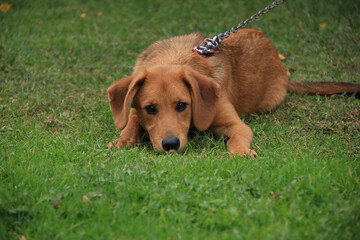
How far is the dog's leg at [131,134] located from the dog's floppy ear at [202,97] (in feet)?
2.65

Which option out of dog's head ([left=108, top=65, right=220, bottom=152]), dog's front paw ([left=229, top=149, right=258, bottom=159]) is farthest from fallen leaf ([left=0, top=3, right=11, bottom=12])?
dog's front paw ([left=229, top=149, right=258, bottom=159])

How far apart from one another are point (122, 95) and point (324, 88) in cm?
340

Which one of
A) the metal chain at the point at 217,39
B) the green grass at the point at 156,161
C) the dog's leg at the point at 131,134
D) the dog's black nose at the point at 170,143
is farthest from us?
the metal chain at the point at 217,39

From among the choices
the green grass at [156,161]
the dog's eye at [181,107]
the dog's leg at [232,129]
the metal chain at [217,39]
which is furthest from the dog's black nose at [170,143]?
the metal chain at [217,39]

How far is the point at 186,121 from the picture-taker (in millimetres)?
4684

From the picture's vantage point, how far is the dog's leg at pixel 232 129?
460cm

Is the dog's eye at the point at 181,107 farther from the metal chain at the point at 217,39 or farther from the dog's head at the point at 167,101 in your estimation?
the metal chain at the point at 217,39

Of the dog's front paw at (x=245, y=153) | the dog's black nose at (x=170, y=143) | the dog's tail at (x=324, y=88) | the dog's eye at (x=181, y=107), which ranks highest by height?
the dog's eye at (x=181, y=107)

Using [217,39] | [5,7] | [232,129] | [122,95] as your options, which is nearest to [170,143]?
[122,95]

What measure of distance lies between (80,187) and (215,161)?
1.41 metres

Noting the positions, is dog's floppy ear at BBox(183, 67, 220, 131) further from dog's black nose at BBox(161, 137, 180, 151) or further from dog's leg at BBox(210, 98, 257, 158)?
dog's black nose at BBox(161, 137, 180, 151)

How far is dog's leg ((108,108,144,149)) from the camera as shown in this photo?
16.0 ft

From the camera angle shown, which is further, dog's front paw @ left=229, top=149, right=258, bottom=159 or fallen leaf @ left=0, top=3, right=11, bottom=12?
fallen leaf @ left=0, top=3, right=11, bottom=12

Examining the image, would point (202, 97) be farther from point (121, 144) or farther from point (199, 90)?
point (121, 144)
